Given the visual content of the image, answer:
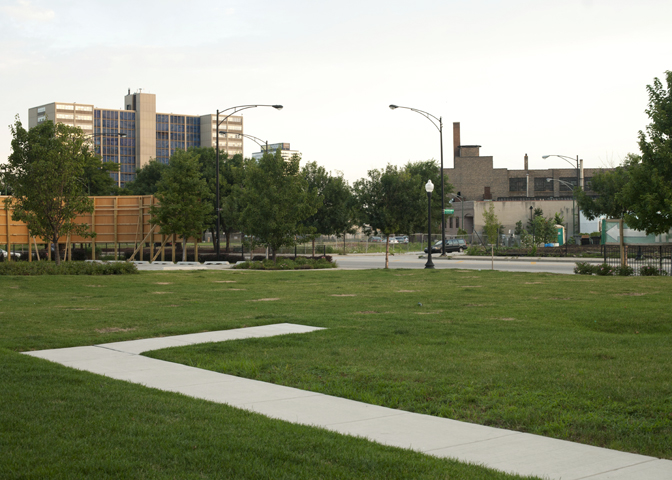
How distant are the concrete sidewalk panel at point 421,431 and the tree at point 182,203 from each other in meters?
34.5

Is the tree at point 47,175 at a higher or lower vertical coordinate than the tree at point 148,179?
lower

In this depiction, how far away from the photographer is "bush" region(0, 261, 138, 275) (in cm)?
2586

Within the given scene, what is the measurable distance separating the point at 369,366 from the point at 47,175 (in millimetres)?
23468

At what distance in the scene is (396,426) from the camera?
19.5 ft

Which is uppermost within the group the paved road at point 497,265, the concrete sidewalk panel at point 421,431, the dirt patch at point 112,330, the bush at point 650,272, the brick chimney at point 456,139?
the brick chimney at point 456,139

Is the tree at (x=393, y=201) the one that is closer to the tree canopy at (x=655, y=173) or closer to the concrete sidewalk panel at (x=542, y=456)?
the tree canopy at (x=655, y=173)

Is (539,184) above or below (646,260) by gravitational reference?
above

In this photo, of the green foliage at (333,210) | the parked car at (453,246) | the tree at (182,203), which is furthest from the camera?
the parked car at (453,246)

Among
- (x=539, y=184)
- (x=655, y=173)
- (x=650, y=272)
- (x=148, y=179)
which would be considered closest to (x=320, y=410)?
(x=655, y=173)

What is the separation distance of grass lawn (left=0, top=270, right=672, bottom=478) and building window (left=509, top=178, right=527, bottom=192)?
99.5 m

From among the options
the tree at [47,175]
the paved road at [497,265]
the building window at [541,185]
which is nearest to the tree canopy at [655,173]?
the paved road at [497,265]

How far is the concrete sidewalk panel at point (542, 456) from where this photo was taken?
15.7ft

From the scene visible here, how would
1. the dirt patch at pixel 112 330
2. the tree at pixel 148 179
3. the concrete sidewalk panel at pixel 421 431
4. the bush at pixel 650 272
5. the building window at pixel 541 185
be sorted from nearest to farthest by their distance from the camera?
1. the concrete sidewalk panel at pixel 421 431
2. the dirt patch at pixel 112 330
3. the bush at pixel 650 272
4. the tree at pixel 148 179
5. the building window at pixel 541 185

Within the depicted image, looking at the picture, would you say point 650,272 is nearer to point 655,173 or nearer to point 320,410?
point 655,173
